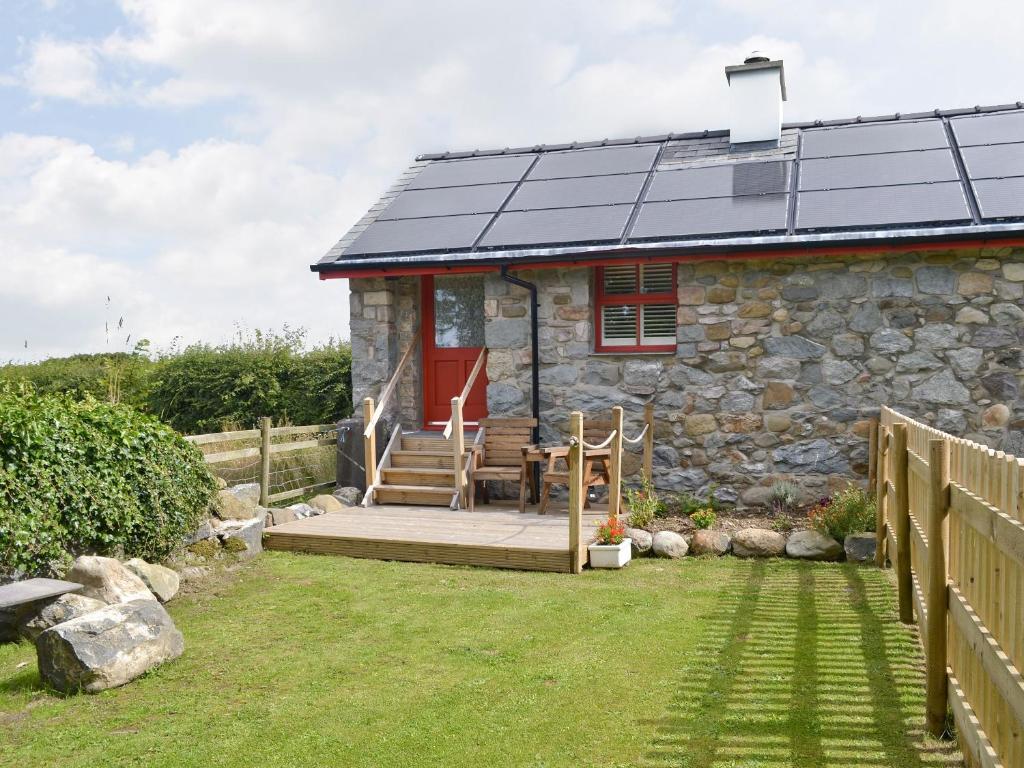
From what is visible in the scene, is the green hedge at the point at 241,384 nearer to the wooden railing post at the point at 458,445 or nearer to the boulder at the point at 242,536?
the wooden railing post at the point at 458,445

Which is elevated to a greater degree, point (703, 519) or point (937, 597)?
point (937, 597)

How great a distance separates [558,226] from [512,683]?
7067 mm

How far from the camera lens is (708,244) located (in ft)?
33.0

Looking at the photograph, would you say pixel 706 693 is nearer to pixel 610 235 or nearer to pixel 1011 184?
pixel 610 235

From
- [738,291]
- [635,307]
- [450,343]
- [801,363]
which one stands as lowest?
[801,363]

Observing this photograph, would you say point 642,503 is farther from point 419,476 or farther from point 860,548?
point 419,476

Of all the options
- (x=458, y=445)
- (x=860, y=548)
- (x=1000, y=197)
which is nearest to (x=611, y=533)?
(x=860, y=548)

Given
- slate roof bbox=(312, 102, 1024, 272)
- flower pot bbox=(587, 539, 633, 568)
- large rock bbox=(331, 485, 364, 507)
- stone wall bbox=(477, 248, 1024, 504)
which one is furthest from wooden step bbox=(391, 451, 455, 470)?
flower pot bbox=(587, 539, 633, 568)

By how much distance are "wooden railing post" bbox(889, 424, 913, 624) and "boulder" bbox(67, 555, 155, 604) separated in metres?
5.10

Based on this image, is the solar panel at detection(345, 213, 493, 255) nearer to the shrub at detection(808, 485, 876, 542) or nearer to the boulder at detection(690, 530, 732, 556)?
the boulder at detection(690, 530, 732, 556)

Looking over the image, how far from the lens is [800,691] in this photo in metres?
4.93

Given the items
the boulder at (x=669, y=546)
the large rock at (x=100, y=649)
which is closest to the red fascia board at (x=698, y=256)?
the boulder at (x=669, y=546)

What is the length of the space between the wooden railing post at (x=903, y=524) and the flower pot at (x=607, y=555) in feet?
8.34

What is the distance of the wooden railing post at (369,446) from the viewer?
10609 mm
